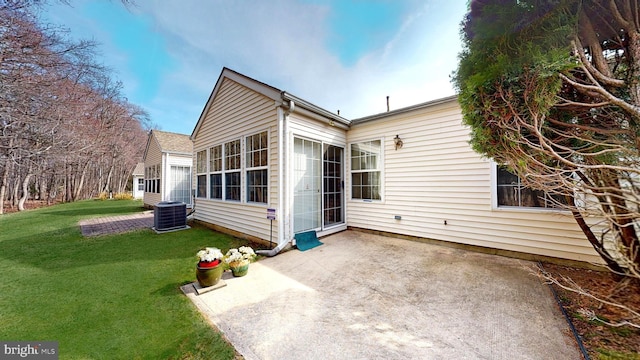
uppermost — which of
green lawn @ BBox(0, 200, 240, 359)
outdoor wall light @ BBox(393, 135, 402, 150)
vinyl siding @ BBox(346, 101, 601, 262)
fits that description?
outdoor wall light @ BBox(393, 135, 402, 150)

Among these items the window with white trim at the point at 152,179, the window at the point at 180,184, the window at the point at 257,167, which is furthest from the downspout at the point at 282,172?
the window with white trim at the point at 152,179

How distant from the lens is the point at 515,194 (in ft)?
14.0

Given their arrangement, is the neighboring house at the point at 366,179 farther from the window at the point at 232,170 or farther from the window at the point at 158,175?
the window at the point at 158,175

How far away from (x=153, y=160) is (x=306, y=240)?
11727 mm

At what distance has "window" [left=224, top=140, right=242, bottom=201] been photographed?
20.7ft

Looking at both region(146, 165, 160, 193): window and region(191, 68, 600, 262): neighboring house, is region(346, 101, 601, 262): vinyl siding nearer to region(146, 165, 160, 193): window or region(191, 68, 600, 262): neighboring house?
region(191, 68, 600, 262): neighboring house

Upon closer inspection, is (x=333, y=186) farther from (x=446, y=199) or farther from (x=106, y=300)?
(x=106, y=300)

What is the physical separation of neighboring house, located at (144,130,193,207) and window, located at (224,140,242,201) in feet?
18.4

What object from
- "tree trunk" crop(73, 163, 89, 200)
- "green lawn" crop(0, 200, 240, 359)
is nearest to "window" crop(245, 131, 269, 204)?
"green lawn" crop(0, 200, 240, 359)

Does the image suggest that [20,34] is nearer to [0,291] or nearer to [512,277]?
[0,291]

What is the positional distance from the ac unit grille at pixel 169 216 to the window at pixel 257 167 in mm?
3398

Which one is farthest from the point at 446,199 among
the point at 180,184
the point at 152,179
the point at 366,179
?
the point at 152,179

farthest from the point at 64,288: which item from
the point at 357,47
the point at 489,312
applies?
the point at 357,47

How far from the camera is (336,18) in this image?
6.15 meters
